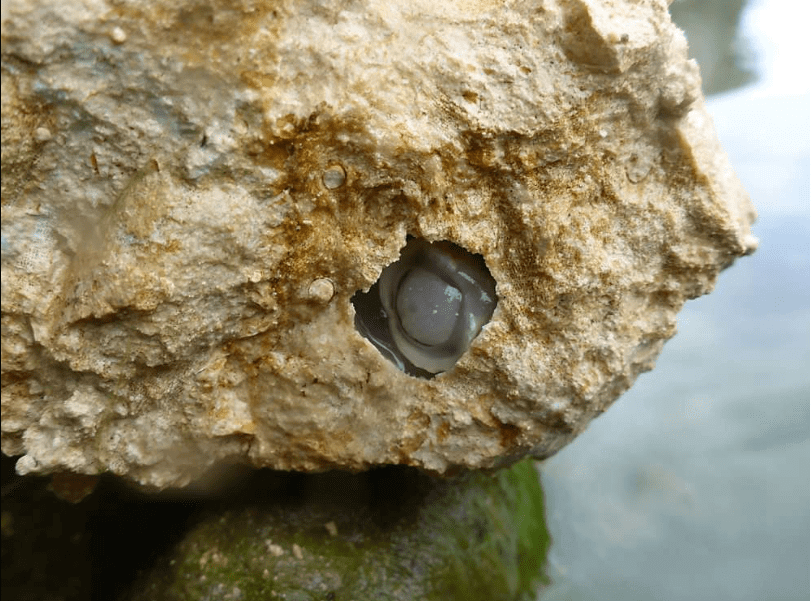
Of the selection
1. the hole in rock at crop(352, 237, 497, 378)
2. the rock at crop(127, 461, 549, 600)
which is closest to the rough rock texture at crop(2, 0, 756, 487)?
the hole in rock at crop(352, 237, 497, 378)

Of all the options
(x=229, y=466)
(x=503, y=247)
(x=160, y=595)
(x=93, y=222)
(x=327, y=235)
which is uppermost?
(x=503, y=247)

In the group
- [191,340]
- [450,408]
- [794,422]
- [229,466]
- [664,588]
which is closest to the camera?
[191,340]

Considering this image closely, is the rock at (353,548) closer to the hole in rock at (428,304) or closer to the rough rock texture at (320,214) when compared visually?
the rough rock texture at (320,214)

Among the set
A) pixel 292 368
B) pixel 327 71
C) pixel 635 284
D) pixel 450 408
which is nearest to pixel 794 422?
pixel 635 284

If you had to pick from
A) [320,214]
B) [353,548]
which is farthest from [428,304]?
[353,548]

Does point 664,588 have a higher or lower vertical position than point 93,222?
lower

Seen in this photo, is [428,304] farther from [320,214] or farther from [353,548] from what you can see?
[353,548]

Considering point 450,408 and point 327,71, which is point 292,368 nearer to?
point 450,408

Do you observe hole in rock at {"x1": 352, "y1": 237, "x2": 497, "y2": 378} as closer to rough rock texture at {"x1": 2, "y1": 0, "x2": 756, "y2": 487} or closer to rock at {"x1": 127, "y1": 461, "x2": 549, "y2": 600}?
rough rock texture at {"x1": 2, "y1": 0, "x2": 756, "y2": 487}
